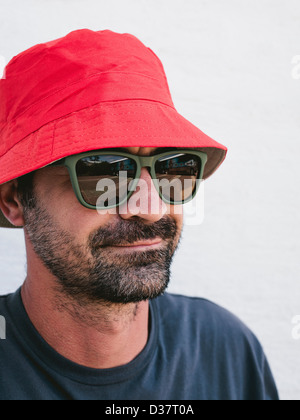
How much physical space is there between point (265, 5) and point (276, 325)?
189 cm

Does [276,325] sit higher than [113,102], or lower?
lower

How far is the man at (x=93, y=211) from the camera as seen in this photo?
1187mm

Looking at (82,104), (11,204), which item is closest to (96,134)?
(82,104)

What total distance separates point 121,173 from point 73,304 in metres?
0.54

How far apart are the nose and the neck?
36 centimetres

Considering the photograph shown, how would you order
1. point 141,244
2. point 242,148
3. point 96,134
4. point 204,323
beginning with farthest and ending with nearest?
point 242,148 → point 204,323 → point 141,244 → point 96,134

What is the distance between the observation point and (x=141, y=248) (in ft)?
4.53

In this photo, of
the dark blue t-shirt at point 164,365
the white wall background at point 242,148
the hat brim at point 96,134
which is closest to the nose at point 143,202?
the hat brim at point 96,134

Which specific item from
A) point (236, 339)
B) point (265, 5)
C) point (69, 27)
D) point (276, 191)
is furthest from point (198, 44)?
point (236, 339)

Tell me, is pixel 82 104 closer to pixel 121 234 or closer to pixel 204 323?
pixel 121 234

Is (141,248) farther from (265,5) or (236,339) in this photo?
(265,5)

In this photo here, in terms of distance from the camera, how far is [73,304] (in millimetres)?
1433

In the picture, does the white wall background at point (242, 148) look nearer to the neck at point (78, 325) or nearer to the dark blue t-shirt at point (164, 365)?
the dark blue t-shirt at point (164, 365)

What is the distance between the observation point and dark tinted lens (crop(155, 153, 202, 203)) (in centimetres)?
134
